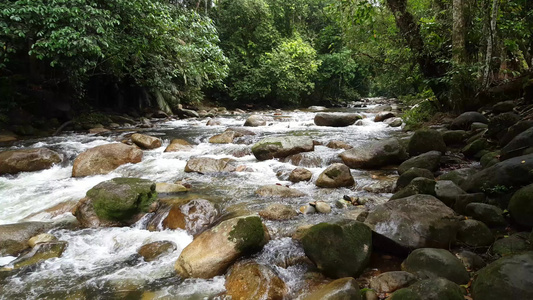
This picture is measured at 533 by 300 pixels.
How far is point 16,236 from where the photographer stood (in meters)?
3.86

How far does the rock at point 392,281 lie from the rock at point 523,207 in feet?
4.26

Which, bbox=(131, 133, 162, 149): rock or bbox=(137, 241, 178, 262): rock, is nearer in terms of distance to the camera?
bbox=(137, 241, 178, 262): rock

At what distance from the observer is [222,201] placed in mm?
4973

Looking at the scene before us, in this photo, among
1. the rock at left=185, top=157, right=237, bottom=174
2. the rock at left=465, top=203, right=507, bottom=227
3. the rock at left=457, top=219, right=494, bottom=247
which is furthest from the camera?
the rock at left=185, top=157, right=237, bottom=174

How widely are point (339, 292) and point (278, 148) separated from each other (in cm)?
509

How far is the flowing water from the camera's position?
2.99 meters

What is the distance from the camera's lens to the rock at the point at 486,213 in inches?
123

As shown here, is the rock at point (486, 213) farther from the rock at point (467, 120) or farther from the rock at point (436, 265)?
the rock at point (467, 120)

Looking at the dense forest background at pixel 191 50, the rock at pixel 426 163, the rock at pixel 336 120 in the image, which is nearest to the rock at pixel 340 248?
the rock at pixel 426 163

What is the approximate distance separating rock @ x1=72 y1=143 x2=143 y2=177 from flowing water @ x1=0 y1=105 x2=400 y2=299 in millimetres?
203

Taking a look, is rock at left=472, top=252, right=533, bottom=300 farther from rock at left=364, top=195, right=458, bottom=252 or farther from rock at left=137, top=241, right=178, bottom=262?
rock at left=137, top=241, right=178, bottom=262

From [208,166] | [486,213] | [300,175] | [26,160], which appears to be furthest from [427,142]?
[26,160]

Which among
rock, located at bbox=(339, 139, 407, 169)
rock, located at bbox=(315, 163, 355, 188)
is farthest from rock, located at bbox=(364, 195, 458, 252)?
rock, located at bbox=(339, 139, 407, 169)

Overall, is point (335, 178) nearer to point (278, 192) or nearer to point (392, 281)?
point (278, 192)
